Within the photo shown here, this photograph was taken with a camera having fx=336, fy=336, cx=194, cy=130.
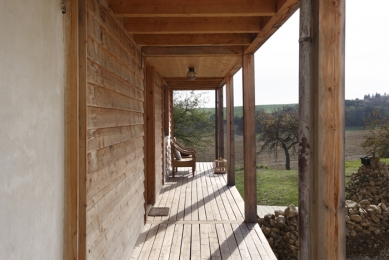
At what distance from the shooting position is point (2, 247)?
118 centimetres

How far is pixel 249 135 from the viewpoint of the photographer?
449cm

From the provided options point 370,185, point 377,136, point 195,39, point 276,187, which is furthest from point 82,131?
point 377,136

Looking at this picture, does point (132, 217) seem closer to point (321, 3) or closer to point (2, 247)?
point (2, 247)

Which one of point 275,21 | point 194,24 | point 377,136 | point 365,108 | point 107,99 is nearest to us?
point 107,99

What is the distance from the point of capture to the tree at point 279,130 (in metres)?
14.6

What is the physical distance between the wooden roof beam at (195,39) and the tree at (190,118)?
11089 millimetres

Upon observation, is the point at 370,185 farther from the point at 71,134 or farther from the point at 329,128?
the point at 71,134

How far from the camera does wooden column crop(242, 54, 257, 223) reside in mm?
4488

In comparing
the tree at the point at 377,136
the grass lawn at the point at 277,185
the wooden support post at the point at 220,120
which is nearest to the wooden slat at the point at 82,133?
the wooden support post at the point at 220,120

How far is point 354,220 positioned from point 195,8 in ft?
18.5

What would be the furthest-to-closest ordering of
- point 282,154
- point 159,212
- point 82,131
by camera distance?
point 282,154, point 159,212, point 82,131

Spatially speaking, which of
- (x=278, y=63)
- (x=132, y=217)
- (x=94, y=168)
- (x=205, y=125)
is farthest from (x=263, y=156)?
(x=94, y=168)

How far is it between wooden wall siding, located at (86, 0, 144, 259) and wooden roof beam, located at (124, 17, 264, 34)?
0.65 feet

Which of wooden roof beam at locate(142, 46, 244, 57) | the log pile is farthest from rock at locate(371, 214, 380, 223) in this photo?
wooden roof beam at locate(142, 46, 244, 57)
